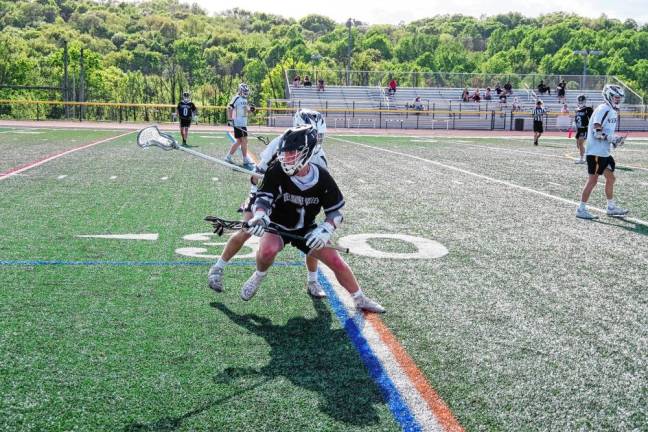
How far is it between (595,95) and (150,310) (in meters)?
45.1

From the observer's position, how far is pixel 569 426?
11.3 feet

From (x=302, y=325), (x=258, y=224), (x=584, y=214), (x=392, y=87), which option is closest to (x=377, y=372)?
(x=302, y=325)

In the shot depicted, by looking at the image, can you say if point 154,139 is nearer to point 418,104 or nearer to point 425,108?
point 418,104

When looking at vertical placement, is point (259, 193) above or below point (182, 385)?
above

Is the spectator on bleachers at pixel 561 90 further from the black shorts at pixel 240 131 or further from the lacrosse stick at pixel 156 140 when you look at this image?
the lacrosse stick at pixel 156 140

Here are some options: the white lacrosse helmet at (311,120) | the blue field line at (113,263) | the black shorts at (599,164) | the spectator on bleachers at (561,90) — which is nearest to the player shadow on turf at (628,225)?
the black shorts at (599,164)

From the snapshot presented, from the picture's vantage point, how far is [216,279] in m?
5.60

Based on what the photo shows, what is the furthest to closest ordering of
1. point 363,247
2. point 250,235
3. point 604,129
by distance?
point 604,129 → point 363,247 → point 250,235

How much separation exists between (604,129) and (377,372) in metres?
7.16

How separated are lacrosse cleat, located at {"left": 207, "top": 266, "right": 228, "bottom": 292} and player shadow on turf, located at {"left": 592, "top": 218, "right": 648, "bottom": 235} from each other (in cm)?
550

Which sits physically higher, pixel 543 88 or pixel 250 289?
pixel 543 88

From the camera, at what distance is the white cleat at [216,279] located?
18.3 ft

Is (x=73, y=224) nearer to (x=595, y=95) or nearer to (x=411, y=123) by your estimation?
(x=411, y=123)

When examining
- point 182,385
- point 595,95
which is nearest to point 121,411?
point 182,385
